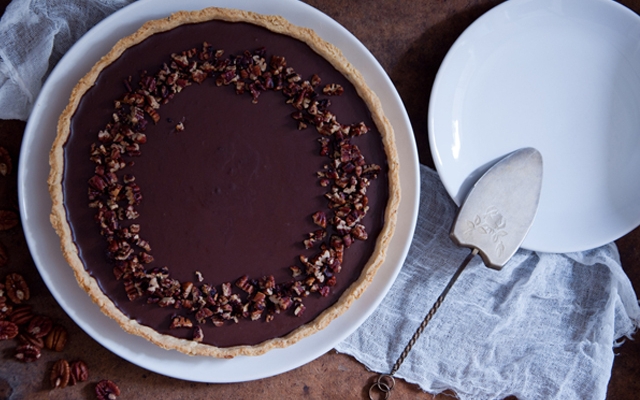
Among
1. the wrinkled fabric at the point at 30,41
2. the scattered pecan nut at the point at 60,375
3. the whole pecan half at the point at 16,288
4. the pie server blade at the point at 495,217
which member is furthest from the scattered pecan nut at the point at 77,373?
the pie server blade at the point at 495,217

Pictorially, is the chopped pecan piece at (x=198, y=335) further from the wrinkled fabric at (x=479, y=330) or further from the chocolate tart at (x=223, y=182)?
the wrinkled fabric at (x=479, y=330)

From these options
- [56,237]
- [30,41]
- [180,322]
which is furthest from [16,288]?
[30,41]

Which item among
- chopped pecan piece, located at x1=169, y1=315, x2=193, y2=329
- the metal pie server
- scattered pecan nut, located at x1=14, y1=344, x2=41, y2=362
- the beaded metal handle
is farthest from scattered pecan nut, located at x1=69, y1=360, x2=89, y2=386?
the metal pie server

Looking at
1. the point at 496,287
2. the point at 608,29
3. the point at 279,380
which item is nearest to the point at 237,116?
the point at 279,380

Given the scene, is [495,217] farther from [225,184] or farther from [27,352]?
[27,352]

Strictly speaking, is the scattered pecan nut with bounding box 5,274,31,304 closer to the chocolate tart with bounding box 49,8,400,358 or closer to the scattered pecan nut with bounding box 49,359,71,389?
the scattered pecan nut with bounding box 49,359,71,389
